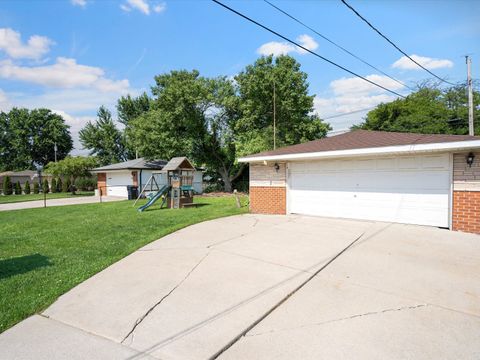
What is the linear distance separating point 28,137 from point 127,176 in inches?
1601

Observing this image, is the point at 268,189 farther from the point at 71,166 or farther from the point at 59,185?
the point at 59,185

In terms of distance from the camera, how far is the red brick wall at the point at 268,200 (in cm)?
1005

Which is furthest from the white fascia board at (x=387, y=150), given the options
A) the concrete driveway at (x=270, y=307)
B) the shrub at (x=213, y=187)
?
the shrub at (x=213, y=187)

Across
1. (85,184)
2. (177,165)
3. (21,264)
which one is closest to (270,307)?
(21,264)

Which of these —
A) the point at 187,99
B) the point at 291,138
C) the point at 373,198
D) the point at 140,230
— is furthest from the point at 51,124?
the point at 373,198

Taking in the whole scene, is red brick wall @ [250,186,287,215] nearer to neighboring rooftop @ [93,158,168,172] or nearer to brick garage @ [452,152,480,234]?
brick garage @ [452,152,480,234]

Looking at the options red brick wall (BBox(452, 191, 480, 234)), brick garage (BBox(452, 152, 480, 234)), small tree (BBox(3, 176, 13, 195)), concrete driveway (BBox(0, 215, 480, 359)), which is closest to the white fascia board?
brick garage (BBox(452, 152, 480, 234))

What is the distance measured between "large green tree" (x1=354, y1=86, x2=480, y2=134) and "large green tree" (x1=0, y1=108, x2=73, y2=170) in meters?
50.1

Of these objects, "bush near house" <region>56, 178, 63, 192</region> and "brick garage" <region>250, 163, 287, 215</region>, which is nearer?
"brick garage" <region>250, 163, 287, 215</region>

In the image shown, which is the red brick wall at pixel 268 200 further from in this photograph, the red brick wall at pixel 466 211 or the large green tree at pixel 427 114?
the large green tree at pixel 427 114

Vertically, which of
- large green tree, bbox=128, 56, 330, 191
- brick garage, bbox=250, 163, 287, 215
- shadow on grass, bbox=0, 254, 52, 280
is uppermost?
large green tree, bbox=128, 56, 330, 191

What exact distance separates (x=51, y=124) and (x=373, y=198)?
57.8m

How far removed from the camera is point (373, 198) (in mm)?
8305

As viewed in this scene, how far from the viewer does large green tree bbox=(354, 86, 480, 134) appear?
85.5ft
